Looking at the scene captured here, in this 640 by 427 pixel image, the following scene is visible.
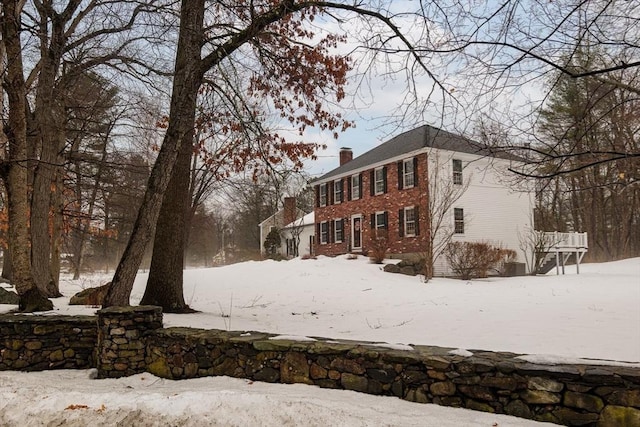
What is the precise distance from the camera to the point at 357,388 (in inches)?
169

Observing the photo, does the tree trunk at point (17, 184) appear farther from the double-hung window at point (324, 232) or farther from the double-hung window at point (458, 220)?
the double-hung window at point (324, 232)

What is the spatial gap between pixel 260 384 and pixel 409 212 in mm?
17193

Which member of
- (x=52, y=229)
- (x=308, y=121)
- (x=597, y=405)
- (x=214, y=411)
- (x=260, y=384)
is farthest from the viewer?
(x=52, y=229)

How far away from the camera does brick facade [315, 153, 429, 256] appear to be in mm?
20156

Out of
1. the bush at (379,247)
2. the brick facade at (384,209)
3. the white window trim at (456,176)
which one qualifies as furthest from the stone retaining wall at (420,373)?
the white window trim at (456,176)

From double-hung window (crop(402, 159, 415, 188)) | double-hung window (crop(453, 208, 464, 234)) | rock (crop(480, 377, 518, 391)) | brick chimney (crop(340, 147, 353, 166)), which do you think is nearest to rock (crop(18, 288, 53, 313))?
rock (crop(480, 377, 518, 391))

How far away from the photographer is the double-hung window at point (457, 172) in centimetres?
2069

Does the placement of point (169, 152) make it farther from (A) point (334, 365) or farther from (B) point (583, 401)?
(B) point (583, 401)

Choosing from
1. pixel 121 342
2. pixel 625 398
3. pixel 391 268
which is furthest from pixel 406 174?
pixel 625 398

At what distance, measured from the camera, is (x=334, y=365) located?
14.6 ft

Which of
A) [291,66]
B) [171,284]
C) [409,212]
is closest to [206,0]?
[291,66]

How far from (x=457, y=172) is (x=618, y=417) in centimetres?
1812

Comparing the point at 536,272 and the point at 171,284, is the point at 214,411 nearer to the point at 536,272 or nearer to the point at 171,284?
the point at 171,284

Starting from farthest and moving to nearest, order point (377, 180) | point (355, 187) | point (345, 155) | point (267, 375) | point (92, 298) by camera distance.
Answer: point (345, 155) < point (355, 187) < point (377, 180) < point (92, 298) < point (267, 375)
